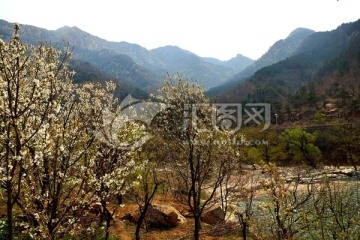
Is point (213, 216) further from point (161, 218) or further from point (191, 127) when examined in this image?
point (191, 127)

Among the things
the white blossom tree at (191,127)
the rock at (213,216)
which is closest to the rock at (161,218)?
the rock at (213,216)

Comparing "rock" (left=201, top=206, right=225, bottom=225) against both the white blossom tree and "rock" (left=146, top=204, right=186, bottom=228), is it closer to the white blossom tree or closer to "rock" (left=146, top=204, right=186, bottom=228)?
"rock" (left=146, top=204, right=186, bottom=228)

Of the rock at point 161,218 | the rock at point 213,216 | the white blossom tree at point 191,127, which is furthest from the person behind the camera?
the rock at point 213,216

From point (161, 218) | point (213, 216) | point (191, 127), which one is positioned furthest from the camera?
point (213, 216)

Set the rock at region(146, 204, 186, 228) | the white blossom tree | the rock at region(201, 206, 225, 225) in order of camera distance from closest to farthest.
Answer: the white blossom tree → the rock at region(146, 204, 186, 228) → the rock at region(201, 206, 225, 225)

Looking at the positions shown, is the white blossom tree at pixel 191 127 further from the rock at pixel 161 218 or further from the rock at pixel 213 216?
the rock at pixel 213 216

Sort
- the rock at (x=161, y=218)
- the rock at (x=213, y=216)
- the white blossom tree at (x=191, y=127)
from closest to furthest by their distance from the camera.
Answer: the white blossom tree at (x=191, y=127), the rock at (x=161, y=218), the rock at (x=213, y=216)

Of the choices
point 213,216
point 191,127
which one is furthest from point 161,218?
point 191,127

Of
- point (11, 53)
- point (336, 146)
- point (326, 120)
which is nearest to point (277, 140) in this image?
point (336, 146)

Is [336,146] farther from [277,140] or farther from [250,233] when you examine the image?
[250,233]

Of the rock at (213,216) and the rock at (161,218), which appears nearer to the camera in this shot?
the rock at (161,218)

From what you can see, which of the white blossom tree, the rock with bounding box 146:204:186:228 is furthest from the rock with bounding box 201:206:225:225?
the white blossom tree

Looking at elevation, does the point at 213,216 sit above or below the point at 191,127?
below

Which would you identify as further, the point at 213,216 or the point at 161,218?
the point at 213,216
